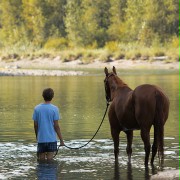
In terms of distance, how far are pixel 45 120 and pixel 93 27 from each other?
7962cm

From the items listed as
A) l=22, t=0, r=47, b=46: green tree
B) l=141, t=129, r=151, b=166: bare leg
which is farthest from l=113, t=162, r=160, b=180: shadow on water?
l=22, t=0, r=47, b=46: green tree

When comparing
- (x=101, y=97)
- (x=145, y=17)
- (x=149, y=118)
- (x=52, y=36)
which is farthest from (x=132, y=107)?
(x=52, y=36)

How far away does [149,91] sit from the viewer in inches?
519

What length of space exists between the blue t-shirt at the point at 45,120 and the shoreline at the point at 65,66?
41294 millimetres

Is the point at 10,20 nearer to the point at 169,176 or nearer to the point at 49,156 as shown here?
the point at 49,156

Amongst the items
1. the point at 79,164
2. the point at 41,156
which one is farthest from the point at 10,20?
the point at 79,164

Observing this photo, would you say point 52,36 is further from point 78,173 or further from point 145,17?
point 78,173

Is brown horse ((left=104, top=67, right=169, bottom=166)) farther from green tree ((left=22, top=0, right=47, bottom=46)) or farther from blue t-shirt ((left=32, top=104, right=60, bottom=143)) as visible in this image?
green tree ((left=22, top=0, right=47, bottom=46))

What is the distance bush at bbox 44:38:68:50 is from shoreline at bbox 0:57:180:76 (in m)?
9.71

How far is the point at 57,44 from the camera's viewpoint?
312 feet

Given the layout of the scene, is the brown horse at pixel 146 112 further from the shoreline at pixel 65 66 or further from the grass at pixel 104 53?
the grass at pixel 104 53

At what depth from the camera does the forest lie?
8419 cm

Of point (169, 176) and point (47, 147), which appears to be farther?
point (47, 147)

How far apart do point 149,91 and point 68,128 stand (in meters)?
7.46
